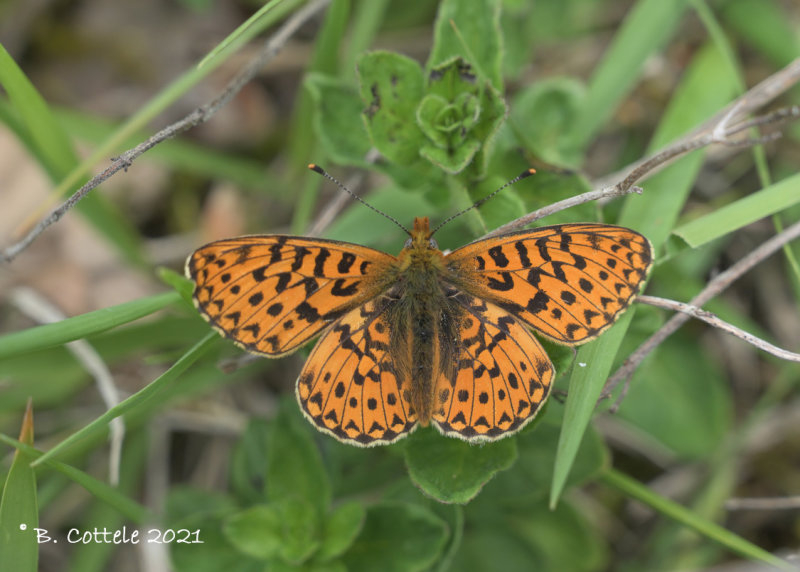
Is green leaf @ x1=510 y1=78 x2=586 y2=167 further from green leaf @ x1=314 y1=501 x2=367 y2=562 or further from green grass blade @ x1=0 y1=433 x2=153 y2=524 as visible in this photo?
green grass blade @ x1=0 y1=433 x2=153 y2=524

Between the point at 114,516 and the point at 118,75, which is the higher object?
the point at 118,75

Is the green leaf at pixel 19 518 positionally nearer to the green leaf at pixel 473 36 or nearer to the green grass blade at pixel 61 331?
the green grass blade at pixel 61 331

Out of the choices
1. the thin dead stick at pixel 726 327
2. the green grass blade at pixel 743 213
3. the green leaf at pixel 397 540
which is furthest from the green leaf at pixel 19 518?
the green grass blade at pixel 743 213

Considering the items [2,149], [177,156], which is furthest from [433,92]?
[2,149]

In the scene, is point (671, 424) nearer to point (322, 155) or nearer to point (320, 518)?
point (320, 518)

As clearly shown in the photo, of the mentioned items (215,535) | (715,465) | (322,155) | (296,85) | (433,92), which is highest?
(296,85)

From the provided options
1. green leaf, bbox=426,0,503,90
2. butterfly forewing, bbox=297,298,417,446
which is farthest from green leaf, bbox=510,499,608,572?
green leaf, bbox=426,0,503,90

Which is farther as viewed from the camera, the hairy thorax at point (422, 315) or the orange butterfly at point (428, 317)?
the hairy thorax at point (422, 315)

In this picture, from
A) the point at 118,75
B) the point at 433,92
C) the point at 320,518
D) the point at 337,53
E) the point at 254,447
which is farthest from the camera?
the point at 118,75
